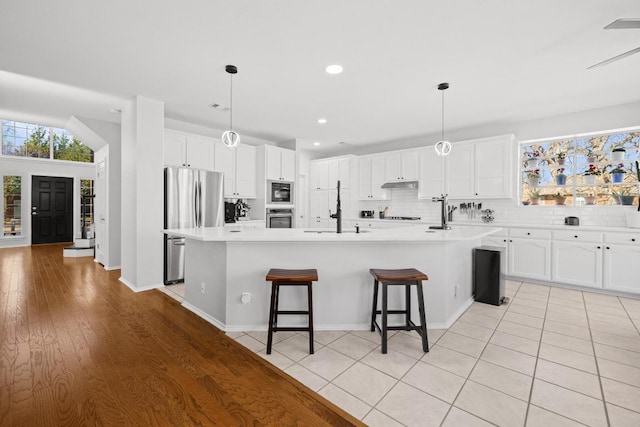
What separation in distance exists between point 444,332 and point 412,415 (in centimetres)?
127

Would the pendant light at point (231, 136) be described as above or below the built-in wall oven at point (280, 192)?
above

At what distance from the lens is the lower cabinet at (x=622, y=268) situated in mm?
3725

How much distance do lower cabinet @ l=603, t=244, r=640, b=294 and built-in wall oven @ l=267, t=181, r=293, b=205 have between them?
528 cm

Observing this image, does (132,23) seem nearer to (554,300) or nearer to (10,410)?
(10,410)

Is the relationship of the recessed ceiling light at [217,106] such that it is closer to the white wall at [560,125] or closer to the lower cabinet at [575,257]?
the white wall at [560,125]

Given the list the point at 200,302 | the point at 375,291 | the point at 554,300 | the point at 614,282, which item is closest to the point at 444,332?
the point at 375,291

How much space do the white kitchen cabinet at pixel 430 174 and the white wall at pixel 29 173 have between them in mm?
9520

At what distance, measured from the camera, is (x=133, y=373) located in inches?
80.9

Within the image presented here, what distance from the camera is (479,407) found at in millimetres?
1715

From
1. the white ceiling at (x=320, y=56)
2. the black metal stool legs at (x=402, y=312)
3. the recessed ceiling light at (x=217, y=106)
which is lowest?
the black metal stool legs at (x=402, y=312)

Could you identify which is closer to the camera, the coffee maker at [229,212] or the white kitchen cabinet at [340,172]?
the coffee maker at [229,212]

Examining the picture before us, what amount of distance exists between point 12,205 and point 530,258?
1183 centimetres

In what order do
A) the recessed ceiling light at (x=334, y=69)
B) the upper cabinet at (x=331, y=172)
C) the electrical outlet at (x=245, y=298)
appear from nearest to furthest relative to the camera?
the electrical outlet at (x=245, y=298), the recessed ceiling light at (x=334, y=69), the upper cabinet at (x=331, y=172)

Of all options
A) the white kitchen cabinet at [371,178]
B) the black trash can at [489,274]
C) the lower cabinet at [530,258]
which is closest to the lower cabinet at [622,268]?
the lower cabinet at [530,258]
